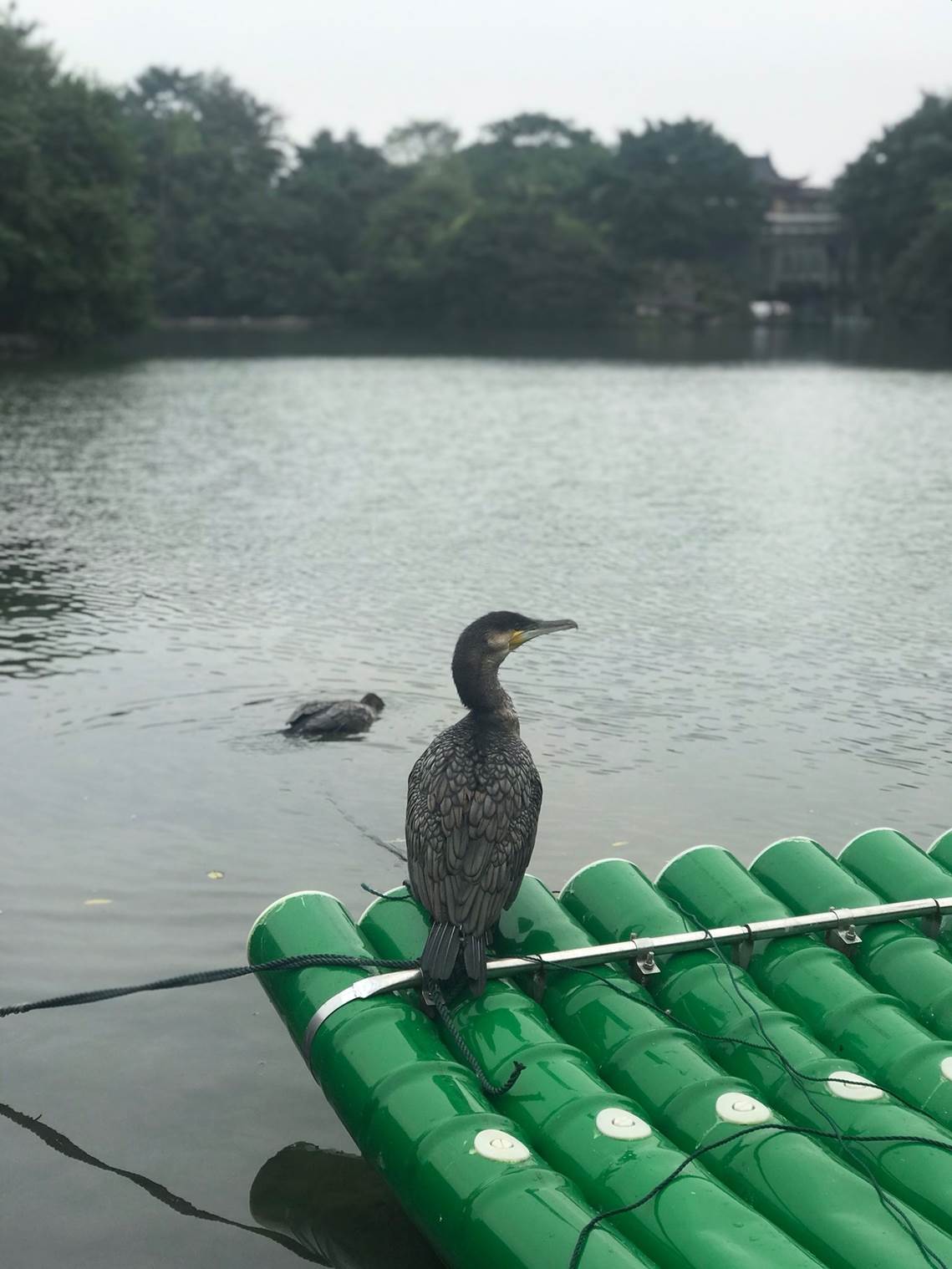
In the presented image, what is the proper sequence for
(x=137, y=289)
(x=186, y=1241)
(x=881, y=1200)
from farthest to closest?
(x=137, y=289) < (x=186, y=1241) < (x=881, y=1200)

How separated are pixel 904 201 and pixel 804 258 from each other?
1180 cm

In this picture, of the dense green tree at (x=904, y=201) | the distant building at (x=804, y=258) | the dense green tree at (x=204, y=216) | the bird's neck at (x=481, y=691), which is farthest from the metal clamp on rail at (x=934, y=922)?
the distant building at (x=804, y=258)

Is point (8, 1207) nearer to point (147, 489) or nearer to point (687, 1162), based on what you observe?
point (687, 1162)

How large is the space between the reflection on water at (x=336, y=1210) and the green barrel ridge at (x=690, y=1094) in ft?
2.76

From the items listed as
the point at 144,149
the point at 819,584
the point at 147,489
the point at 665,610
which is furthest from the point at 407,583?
the point at 144,149

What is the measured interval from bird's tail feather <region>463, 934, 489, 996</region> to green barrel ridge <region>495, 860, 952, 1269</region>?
344 mm

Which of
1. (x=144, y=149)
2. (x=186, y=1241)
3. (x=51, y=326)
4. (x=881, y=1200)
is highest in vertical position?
(x=144, y=149)

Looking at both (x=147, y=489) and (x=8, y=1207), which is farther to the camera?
(x=147, y=489)

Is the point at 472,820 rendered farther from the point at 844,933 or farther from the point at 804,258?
the point at 804,258

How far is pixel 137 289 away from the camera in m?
52.7

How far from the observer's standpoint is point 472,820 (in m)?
5.33

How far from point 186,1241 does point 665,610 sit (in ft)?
32.6

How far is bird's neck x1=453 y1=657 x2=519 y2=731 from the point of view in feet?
19.1

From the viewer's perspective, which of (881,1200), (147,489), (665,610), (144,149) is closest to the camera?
(881,1200)
